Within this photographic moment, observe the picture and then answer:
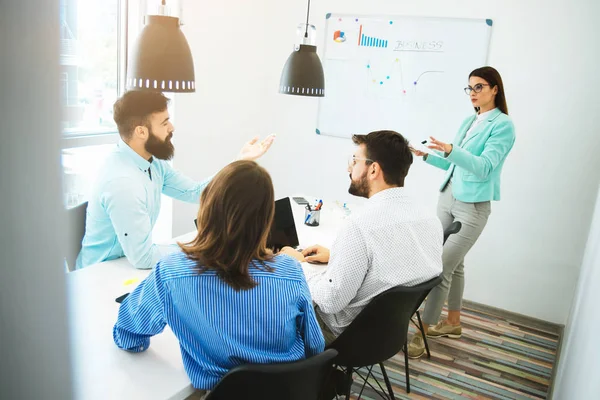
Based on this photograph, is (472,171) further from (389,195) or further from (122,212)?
(122,212)

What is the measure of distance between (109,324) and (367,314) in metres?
0.87

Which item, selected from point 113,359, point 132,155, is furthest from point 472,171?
point 113,359

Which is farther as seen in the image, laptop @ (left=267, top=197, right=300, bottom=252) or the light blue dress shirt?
laptop @ (left=267, top=197, right=300, bottom=252)

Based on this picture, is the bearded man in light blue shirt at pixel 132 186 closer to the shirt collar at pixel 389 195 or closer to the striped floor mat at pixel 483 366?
the shirt collar at pixel 389 195

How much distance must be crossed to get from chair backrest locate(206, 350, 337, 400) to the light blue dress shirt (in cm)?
92

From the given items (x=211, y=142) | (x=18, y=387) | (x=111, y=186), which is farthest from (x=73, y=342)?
(x=211, y=142)

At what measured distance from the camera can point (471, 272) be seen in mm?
3887

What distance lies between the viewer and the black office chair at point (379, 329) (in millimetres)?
1803

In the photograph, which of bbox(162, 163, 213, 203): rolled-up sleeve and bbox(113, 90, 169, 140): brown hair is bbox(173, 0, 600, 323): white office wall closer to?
bbox(162, 163, 213, 203): rolled-up sleeve

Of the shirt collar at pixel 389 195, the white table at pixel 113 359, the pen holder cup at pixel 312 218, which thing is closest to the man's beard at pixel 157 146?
the white table at pixel 113 359

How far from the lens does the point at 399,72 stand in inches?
154

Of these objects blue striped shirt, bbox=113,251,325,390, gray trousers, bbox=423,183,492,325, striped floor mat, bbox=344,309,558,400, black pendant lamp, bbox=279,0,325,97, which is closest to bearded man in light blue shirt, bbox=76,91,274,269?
black pendant lamp, bbox=279,0,325,97

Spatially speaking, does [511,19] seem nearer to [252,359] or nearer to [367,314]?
[367,314]

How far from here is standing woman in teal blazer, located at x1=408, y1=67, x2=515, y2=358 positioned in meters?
2.86
